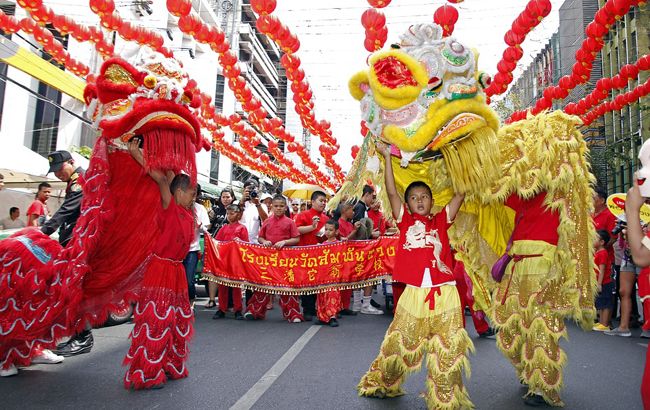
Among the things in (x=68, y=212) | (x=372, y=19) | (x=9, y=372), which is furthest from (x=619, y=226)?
(x=9, y=372)

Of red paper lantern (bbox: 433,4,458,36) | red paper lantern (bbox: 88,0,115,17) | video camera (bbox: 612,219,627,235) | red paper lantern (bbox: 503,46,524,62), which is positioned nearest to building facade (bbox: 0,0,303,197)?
red paper lantern (bbox: 88,0,115,17)

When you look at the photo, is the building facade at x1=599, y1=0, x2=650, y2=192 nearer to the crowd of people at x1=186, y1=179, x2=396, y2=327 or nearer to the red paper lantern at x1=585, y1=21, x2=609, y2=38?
the red paper lantern at x1=585, y1=21, x2=609, y2=38

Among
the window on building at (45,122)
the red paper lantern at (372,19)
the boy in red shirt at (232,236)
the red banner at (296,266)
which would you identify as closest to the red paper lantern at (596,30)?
the red paper lantern at (372,19)

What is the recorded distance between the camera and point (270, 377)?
11.3ft

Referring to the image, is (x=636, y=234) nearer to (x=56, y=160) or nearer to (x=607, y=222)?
(x=56, y=160)

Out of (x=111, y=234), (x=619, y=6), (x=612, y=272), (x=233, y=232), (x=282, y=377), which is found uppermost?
(x=619, y=6)

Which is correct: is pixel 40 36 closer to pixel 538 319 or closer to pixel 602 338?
pixel 538 319

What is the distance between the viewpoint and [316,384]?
3.32 meters

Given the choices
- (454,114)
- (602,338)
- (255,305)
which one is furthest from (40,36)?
(602,338)

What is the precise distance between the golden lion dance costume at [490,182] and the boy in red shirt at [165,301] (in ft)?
4.33

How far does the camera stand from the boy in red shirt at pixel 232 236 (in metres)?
6.17

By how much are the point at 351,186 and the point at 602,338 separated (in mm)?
4236

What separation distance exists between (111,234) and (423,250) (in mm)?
2224

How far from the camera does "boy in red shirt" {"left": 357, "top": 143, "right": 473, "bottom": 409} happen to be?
2611 mm
